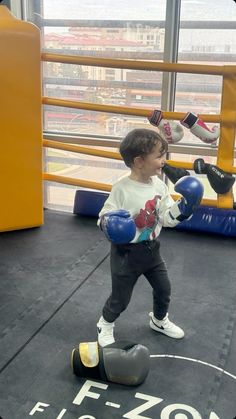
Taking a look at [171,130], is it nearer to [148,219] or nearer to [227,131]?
[227,131]

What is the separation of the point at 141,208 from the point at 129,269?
27 cm

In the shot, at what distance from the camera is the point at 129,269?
6.78ft

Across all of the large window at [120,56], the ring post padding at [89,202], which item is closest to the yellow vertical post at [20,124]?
the ring post padding at [89,202]

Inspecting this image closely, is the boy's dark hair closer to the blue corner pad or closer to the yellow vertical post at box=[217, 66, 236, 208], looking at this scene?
the yellow vertical post at box=[217, 66, 236, 208]

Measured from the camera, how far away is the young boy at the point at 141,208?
200 cm

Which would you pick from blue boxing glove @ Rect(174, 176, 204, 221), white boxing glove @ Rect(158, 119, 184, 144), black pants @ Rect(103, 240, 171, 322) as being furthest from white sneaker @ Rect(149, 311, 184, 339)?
white boxing glove @ Rect(158, 119, 184, 144)

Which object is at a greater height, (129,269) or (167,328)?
(129,269)

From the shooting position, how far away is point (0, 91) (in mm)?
3377

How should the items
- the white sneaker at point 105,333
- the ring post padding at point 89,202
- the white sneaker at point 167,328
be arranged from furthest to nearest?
the ring post padding at point 89,202 → the white sneaker at point 167,328 → the white sneaker at point 105,333

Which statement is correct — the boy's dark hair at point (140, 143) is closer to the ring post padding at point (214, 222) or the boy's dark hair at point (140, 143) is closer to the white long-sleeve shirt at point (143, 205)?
the white long-sleeve shirt at point (143, 205)

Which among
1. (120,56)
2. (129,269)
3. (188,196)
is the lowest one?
(129,269)

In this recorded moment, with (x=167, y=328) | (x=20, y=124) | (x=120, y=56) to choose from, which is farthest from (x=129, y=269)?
(x=120, y=56)

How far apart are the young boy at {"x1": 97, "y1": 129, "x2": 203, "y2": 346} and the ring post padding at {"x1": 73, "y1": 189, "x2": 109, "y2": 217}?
5.93 ft

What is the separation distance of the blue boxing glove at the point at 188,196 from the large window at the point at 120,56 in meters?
1.91
